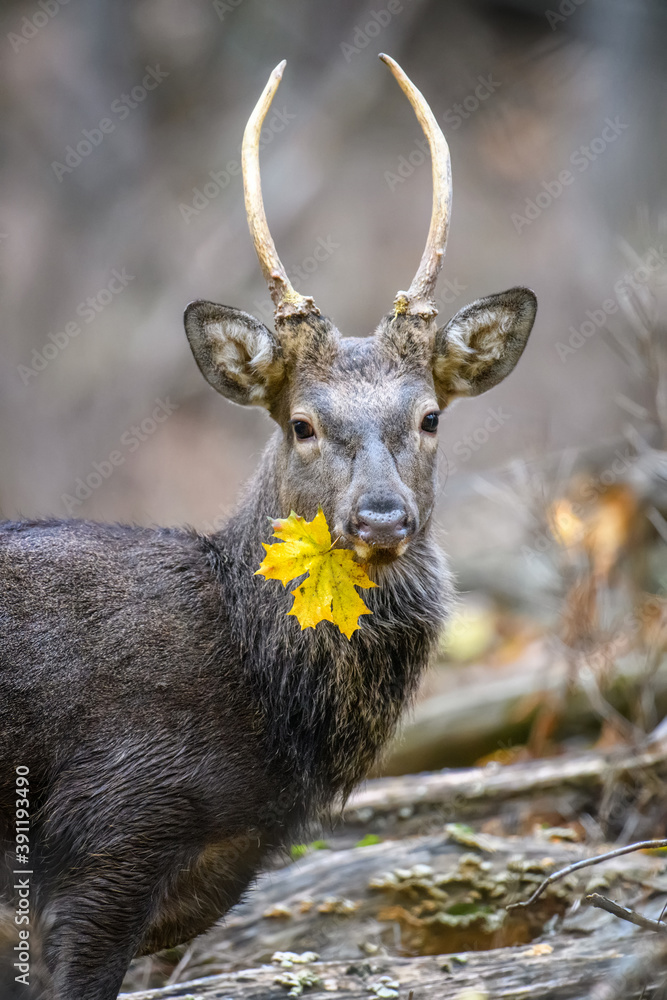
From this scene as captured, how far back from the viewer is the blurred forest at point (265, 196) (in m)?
18.1

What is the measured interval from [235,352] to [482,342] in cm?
163

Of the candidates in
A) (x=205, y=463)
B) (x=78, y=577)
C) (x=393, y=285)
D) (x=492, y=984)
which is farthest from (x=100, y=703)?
(x=393, y=285)

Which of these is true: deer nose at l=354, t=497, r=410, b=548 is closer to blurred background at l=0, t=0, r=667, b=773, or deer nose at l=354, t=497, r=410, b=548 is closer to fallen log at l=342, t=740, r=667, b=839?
fallen log at l=342, t=740, r=667, b=839

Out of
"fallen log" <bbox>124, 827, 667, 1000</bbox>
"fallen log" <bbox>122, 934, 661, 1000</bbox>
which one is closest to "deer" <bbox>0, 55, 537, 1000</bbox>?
"fallen log" <bbox>122, 934, 661, 1000</bbox>

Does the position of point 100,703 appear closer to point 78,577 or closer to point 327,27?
point 78,577

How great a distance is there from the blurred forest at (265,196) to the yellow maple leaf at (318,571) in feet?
39.6

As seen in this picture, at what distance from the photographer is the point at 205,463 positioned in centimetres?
1919

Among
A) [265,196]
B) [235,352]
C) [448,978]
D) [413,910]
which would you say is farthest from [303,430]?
[265,196]

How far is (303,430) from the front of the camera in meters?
5.83

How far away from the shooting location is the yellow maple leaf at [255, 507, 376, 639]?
5.32 meters

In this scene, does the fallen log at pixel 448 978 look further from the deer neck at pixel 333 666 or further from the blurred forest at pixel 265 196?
the blurred forest at pixel 265 196

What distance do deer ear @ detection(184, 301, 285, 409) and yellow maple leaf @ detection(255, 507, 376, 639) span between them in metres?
1.18

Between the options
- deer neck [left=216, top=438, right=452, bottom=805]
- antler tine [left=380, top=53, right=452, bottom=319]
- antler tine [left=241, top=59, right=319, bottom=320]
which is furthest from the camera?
antler tine [left=380, top=53, right=452, bottom=319]

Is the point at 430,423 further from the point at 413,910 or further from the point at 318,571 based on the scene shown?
the point at 413,910
